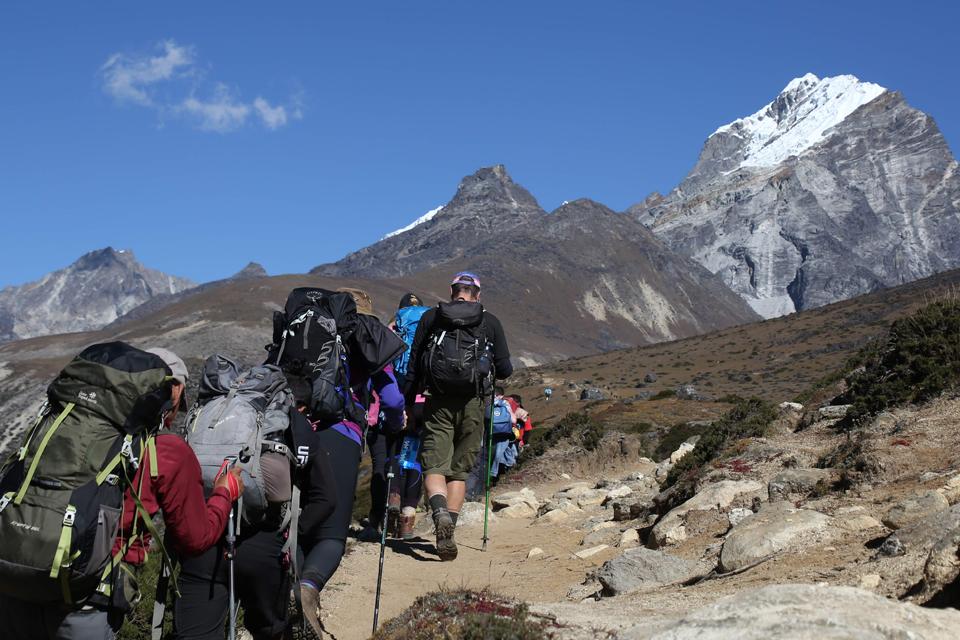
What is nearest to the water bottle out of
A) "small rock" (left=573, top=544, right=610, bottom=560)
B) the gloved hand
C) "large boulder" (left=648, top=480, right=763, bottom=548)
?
"small rock" (left=573, top=544, right=610, bottom=560)

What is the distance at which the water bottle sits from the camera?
8.14 m

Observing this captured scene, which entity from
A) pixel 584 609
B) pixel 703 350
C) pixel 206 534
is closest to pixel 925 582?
pixel 584 609

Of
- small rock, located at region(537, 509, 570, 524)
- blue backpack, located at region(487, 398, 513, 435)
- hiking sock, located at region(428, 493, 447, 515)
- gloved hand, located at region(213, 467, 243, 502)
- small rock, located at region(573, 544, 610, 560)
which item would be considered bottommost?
small rock, located at region(573, 544, 610, 560)

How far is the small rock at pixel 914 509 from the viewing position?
17.8 feet

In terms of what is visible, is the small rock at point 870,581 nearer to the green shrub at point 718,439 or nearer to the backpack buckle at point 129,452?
the backpack buckle at point 129,452

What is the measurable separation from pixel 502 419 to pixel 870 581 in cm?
693

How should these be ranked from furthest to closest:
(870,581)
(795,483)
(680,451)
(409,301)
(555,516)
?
(680,451) → (555,516) → (409,301) → (795,483) → (870,581)

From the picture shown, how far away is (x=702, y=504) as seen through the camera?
25.7ft

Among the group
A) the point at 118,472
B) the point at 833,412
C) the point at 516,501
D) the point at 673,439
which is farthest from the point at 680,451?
the point at 118,472

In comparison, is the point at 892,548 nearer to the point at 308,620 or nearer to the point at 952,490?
the point at 952,490

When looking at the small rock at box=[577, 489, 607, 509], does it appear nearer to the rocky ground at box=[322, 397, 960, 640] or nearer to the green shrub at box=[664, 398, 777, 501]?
the rocky ground at box=[322, 397, 960, 640]

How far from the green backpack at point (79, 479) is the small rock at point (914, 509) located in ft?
14.0

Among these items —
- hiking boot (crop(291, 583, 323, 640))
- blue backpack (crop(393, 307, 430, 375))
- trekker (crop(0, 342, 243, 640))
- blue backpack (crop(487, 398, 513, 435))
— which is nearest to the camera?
trekker (crop(0, 342, 243, 640))

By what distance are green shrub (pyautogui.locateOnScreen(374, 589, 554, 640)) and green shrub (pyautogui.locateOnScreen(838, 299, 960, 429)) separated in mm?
5993
